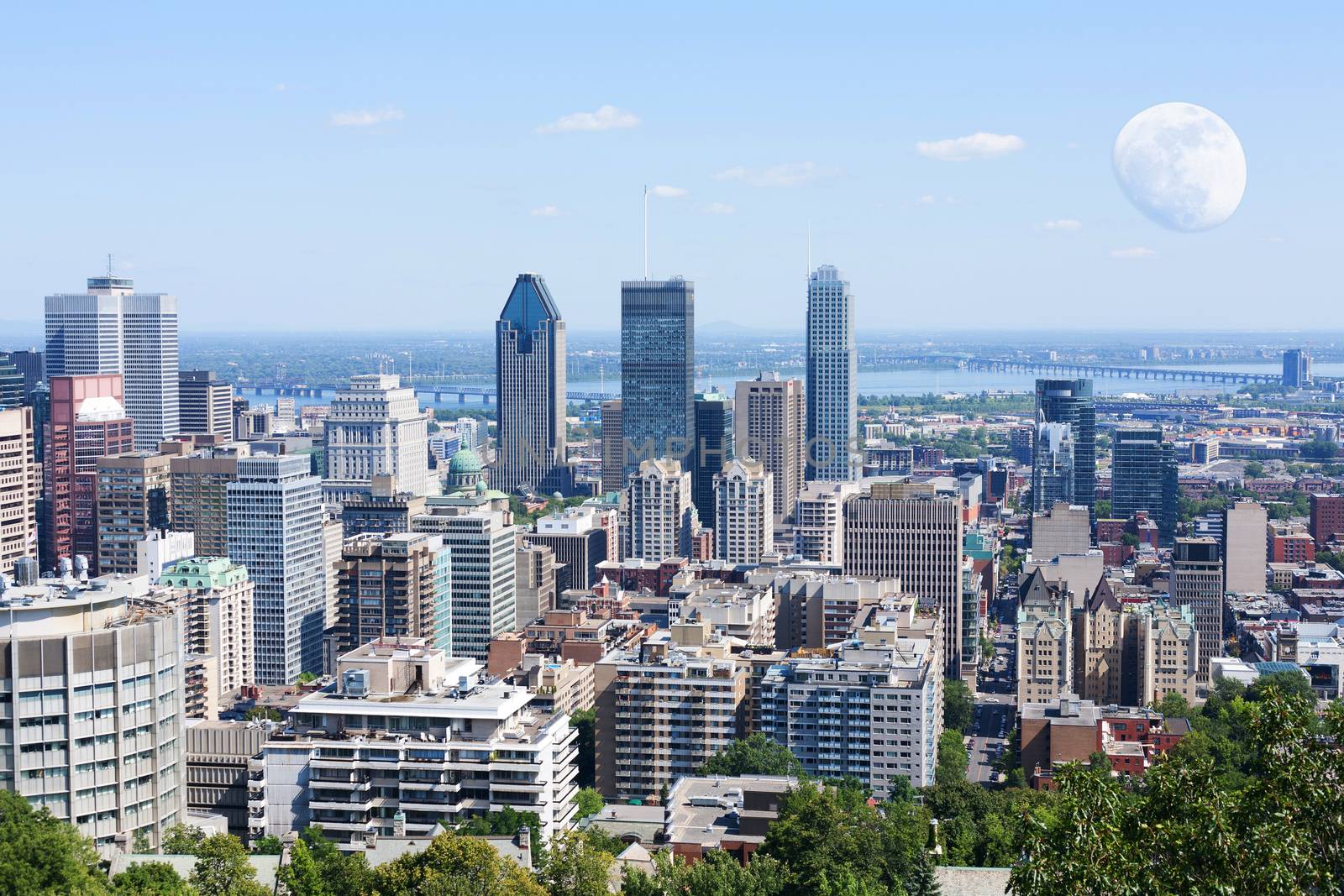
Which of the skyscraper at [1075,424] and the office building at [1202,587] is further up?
the skyscraper at [1075,424]

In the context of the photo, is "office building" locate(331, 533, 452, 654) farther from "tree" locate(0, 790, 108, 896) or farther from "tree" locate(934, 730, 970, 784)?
"tree" locate(0, 790, 108, 896)

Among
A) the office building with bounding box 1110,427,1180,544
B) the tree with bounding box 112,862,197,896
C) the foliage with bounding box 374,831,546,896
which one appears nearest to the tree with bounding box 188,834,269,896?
the tree with bounding box 112,862,197,896

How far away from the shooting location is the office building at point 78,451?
67.3m

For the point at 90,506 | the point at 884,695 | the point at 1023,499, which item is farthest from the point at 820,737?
the point at 1023,499

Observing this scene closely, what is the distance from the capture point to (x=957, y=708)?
50.0 meters

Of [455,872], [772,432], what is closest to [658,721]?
[455,872]

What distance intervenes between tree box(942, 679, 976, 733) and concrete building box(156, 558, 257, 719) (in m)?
19.7

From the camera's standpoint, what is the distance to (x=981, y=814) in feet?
115

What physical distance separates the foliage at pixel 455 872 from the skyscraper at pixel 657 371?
73014 mm

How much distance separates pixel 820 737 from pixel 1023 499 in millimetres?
71816

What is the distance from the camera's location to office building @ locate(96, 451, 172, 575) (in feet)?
205

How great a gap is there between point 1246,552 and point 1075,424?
2992cm

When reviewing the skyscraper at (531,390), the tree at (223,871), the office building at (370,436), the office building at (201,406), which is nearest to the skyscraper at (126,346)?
the office building at (201,406)

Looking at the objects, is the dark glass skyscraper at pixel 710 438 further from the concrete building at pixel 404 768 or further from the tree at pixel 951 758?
the concrete building at pixel 404 768
